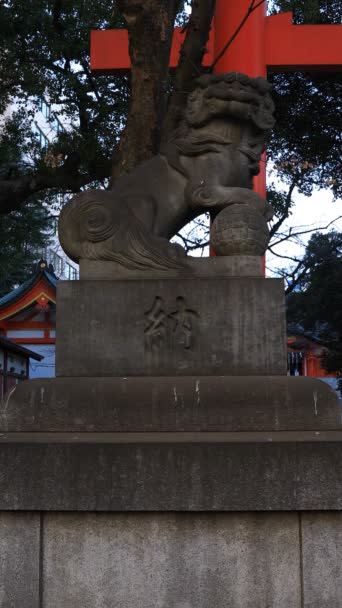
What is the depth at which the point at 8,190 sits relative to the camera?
12516 millimetres

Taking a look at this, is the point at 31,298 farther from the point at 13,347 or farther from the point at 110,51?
Answer: the point at 110,51

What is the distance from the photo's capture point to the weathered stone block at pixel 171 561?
11.2 ft

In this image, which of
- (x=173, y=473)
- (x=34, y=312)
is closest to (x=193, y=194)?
(x=173, y=473)

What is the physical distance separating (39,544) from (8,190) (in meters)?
9.72

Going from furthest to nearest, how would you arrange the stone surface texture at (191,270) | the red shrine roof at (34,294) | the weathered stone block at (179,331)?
the red shrine roof at (34,294), the stone surface texture at (191,270), the weathered stone block at (179,331)

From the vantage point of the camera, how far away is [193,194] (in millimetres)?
4355

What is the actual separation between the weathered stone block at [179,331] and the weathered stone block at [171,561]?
838 mm

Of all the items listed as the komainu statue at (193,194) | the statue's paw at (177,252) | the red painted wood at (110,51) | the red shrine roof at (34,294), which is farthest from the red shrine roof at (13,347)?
the statue's paw at (177,252)

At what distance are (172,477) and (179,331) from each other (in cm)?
91

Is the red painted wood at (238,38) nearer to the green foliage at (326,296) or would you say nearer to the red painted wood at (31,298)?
the green foliage at (326,296)

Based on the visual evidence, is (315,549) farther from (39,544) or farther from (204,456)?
(39,544)

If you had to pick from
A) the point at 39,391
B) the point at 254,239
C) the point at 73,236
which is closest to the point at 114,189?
Answer: the point at 73,236

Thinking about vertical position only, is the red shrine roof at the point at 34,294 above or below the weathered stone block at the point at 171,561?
above

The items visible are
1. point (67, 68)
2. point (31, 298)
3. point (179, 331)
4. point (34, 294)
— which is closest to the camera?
point (179, 331)
